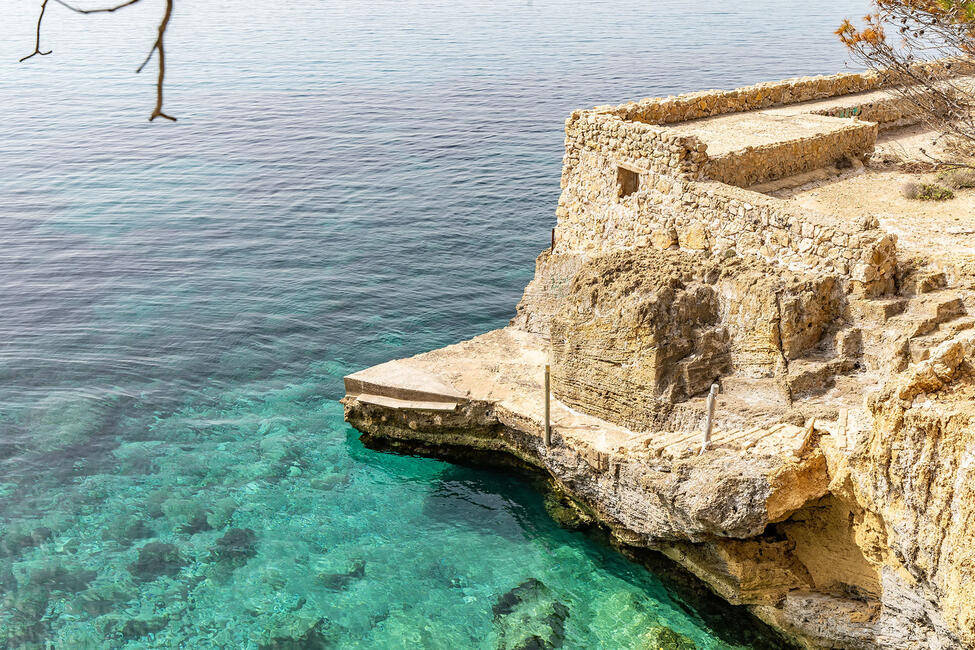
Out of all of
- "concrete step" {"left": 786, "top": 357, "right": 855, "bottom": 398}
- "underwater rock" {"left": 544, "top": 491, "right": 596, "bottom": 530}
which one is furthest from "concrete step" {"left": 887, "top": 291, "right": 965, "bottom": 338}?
"underwater rock" {"left": 544, "top": 491, "right": 596, "bottom": 530}

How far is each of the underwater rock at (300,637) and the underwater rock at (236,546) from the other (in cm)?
171

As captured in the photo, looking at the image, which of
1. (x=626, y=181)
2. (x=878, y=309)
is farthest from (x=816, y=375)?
(x=626, y=181)

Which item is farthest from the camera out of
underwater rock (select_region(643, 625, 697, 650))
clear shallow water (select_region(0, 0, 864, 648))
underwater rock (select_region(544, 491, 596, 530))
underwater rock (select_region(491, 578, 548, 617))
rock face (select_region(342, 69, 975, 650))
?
underwater rock (select_region(544, 491, 596, 530))

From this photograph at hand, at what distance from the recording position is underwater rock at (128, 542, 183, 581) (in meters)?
13.5

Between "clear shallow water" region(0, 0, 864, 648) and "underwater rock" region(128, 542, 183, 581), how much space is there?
8cm

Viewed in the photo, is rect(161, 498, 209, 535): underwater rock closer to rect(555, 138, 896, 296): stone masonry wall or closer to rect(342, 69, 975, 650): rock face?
rect(342, 69, 975, 650): rock face

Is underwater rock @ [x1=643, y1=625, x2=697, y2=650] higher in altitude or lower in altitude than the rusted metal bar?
lower

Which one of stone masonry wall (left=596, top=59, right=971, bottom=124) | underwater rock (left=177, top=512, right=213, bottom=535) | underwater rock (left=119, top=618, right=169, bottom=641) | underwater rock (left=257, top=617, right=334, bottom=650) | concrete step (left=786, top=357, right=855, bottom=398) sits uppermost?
stone masonry wall (left=596, top=59, right=971, bottom=124)

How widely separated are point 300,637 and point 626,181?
31.6ft

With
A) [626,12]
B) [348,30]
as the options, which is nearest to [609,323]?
[348,30]

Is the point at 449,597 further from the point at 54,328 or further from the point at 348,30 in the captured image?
the point at 348,30

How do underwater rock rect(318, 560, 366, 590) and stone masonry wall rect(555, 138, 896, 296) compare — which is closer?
stone masonry wall rect(555, 138, 896, 296)

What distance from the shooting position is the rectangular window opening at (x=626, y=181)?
16.3 meters

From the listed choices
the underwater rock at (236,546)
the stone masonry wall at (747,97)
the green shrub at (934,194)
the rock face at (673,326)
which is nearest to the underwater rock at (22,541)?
the underwater rock at (236,546)
